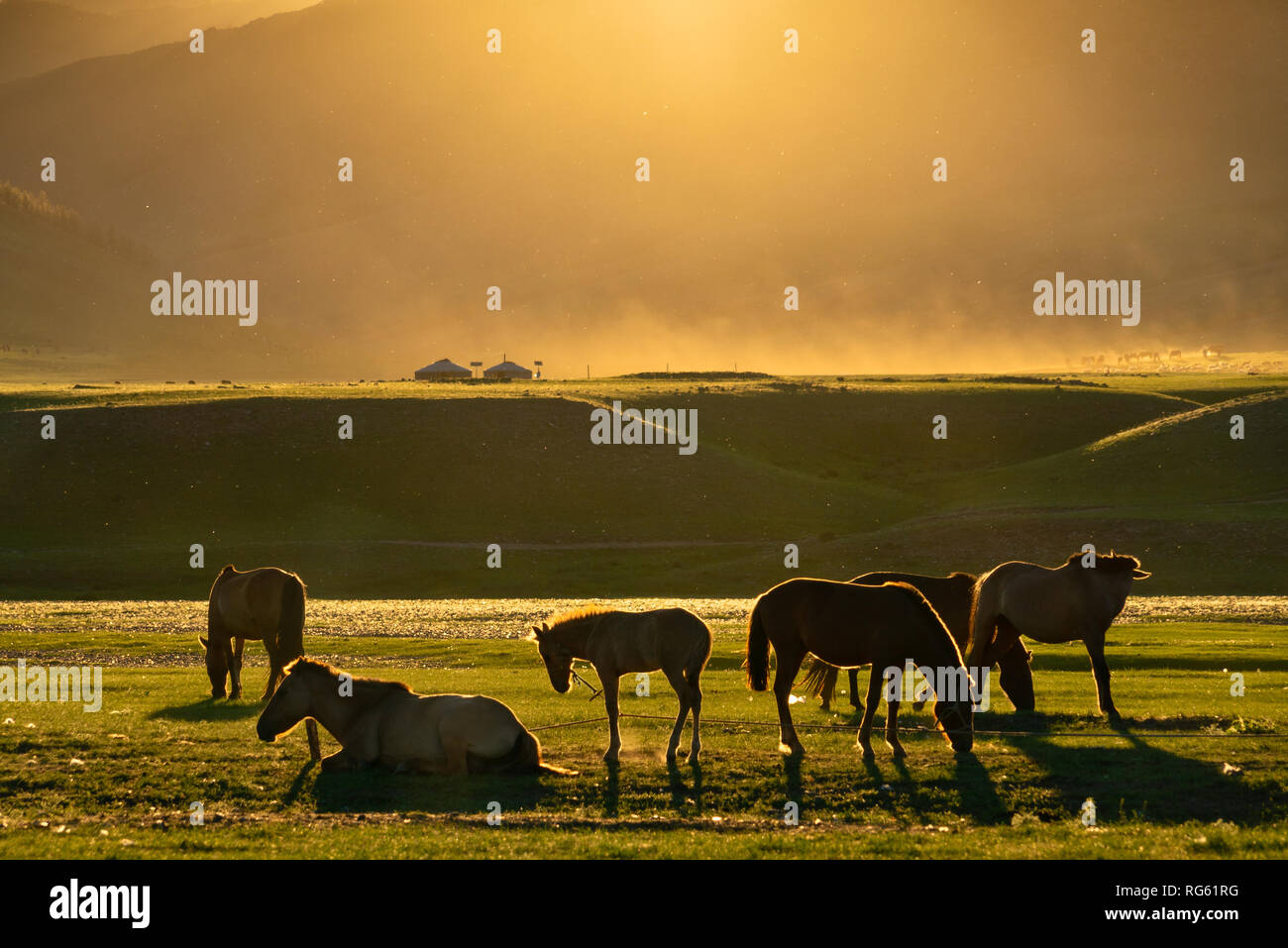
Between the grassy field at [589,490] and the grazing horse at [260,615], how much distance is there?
144 ft

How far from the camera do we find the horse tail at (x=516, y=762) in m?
17.4

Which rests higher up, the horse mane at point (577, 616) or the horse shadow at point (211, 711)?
the horse mane at point (577, 616)

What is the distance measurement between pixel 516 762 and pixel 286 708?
132 inches

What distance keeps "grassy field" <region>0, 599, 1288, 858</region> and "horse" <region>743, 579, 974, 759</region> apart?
57cm

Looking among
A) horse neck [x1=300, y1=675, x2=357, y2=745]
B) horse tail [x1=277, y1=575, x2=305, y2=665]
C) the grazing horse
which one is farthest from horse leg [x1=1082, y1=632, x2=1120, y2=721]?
horse tail [x1=277, y1=575, x2=305, y2=665]

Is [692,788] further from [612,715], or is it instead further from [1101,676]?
[1101,676]

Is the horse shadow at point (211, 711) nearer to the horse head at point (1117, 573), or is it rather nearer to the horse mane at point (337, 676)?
the horse mane at point (337, 676)

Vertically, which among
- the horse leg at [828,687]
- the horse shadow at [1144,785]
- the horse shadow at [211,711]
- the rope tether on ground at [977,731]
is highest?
the horse leg at [828,687]

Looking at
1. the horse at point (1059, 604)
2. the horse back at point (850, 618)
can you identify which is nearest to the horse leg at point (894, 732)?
the horse back at point (850, 618)

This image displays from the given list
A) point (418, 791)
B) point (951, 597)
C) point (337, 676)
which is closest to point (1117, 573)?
point (951, 597)

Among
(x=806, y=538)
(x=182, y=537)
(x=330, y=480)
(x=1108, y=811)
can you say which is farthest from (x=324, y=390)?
(x=1108, y=811)

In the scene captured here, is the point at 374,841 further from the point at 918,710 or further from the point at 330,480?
the point at 330,480

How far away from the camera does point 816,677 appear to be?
24.2 meters

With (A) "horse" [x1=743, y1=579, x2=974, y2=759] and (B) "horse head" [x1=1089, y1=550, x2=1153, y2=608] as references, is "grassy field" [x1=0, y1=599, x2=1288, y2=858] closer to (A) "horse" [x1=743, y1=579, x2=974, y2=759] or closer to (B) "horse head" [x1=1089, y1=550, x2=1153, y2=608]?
(A) "horse" [x1=743, y1=579, x2=974, y2=759]
